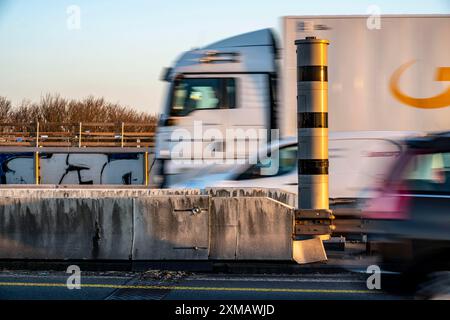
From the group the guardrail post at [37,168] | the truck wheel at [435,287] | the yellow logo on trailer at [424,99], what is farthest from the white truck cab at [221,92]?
the guardrail post at [37,168]

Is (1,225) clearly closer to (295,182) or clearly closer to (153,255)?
(153,255)

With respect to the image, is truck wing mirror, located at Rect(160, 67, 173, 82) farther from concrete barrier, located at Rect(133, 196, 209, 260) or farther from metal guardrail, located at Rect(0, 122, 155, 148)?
metal guardrail, located at Rect(0, 122, 155, 148)

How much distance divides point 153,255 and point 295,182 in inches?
156

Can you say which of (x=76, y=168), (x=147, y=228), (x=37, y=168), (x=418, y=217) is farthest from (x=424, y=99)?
(x=37, y=168)

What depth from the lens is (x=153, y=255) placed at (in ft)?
32.8

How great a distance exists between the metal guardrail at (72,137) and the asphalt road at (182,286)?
26533 millimetres

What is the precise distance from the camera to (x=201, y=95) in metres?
15.8

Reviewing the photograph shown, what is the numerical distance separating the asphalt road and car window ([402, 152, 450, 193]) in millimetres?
1473

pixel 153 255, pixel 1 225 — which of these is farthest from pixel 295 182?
pixel 1 225

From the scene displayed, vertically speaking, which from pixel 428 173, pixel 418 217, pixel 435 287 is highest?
pixel 428 173

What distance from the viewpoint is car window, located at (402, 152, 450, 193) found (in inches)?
266

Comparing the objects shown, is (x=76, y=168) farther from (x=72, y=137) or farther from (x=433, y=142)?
(x=433, y=142)

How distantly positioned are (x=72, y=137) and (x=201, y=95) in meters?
23.1

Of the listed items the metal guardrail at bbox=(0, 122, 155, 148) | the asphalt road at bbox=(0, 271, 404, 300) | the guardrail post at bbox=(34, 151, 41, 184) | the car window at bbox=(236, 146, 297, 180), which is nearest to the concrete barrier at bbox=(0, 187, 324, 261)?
the asphalt road at bbox=(0, 271, 404, 300)
